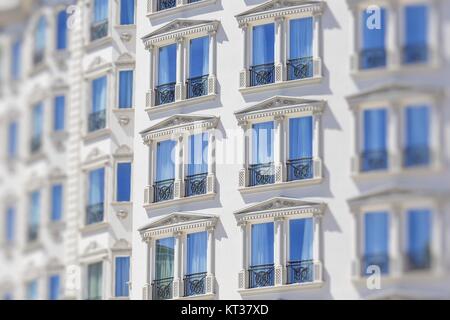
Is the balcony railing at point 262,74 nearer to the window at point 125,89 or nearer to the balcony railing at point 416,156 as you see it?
the window at point 125,89

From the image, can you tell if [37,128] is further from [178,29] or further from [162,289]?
[162,289]

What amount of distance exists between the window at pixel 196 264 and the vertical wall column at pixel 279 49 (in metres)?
1.49

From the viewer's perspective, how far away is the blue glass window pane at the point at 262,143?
16.1m

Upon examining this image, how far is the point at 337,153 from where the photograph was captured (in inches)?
616

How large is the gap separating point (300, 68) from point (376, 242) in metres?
1.76

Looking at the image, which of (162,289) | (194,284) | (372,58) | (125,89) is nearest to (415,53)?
(372,58)

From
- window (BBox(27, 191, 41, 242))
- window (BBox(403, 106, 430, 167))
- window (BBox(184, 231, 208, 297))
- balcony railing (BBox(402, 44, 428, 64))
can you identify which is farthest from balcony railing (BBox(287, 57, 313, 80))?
window (BBox(27, 191, 41, 242))

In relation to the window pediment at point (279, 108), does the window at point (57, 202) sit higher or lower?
lower

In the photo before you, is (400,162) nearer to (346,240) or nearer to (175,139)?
(346,240)

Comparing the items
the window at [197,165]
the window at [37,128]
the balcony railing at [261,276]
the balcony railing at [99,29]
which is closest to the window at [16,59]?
the window at [37,128]

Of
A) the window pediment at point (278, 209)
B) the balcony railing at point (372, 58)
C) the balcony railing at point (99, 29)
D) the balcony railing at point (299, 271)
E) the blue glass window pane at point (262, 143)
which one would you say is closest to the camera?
the balcony railing at point (372, 58)

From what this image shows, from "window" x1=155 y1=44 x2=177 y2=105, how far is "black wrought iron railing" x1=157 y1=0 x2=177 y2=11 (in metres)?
0.37

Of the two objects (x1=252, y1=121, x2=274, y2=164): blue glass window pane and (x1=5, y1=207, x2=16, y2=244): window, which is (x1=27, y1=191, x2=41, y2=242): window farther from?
(x1=252, y1=121, x2=274, y2=164): blue glass window pane

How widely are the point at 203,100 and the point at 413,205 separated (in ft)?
7.79
